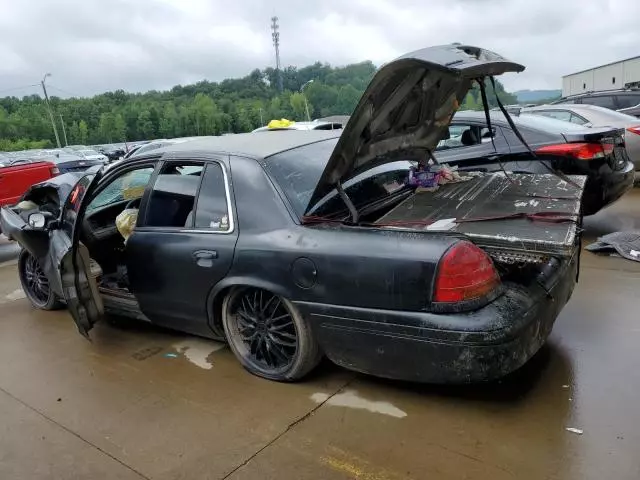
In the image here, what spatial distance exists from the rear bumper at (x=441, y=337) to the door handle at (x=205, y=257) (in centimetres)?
71

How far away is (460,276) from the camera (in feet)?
7.88

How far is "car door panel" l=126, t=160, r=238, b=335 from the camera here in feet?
10.3

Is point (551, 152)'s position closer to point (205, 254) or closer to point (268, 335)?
point (268, 335)

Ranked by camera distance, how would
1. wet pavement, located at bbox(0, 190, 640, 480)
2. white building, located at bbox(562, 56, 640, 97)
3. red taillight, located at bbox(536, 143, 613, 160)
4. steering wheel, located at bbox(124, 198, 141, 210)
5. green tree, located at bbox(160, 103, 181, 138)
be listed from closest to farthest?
wet pavement, located at bbox(0, 190, 640, 480), steering wheel, located at bbox(124, 198, 141, 210), red taillight, located at bbox(536, 143, 613, 160), white building, located at bbox(562, 56, 640, 97), green tree, located at bbox(160, 103, 181, 138)

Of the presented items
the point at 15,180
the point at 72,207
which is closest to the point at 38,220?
the point at 72,207

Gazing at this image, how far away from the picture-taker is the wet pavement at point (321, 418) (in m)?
2.35

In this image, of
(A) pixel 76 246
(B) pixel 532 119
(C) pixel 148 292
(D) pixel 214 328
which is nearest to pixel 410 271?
(D) pixel 214 328

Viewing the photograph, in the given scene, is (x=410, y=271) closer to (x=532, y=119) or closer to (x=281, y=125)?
(x=532, y=119)

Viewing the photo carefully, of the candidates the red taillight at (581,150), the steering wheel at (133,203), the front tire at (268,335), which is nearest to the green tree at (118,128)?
the steering wheel at (133,203)

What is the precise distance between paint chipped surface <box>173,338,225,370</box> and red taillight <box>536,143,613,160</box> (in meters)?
3.77

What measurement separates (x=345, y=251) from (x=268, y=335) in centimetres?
85

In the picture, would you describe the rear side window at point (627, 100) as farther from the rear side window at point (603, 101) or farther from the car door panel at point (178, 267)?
the car door panel at point (178, 267)

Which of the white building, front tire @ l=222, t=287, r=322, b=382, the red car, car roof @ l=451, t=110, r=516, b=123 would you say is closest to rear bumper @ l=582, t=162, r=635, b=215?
car roof @ l=451, t=110, r=516, b=123

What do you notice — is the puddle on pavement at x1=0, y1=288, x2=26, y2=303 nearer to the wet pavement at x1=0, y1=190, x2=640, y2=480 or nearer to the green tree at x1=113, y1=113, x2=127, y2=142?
the wet pavement at x1=0, y1=190, x2=640, y2=480
